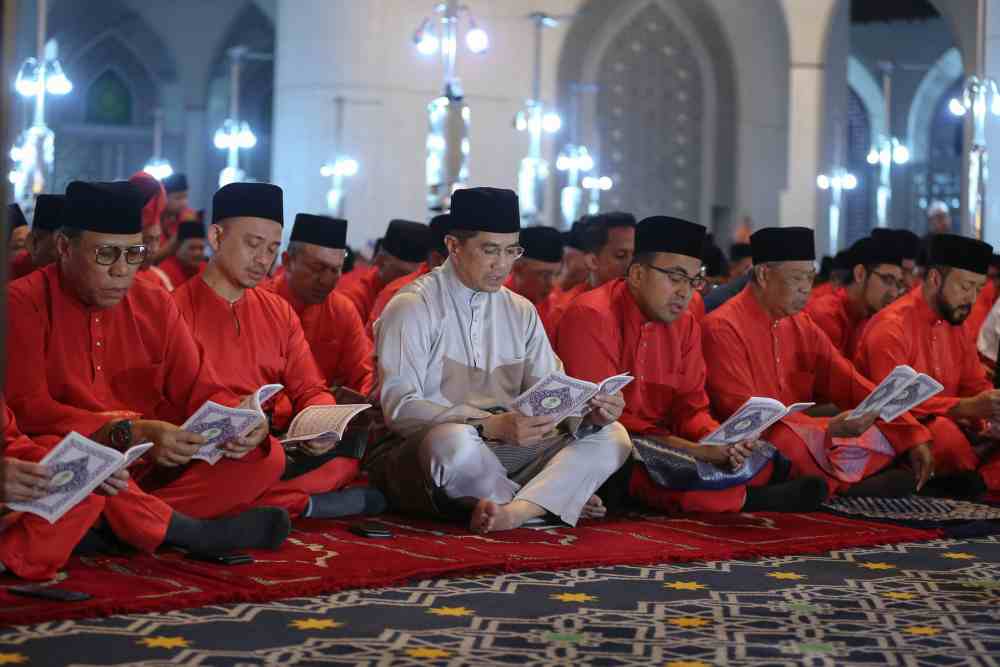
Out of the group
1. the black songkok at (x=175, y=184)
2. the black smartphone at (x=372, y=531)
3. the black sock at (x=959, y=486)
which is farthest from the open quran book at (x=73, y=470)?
the black songkok at (x=175, y=184)

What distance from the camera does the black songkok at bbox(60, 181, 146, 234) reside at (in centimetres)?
438

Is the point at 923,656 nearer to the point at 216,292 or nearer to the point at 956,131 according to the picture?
the point at 216,292

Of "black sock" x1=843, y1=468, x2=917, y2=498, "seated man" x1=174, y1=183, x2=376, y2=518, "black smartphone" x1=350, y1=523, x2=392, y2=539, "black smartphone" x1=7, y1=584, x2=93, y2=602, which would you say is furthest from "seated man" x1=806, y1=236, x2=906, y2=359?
"black smartphone" x1=7, y1=584, x2=93, y2=602

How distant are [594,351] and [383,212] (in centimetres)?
1295

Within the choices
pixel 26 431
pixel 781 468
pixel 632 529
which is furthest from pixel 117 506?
pixel 781 468

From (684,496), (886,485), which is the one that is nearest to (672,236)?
(684,496)

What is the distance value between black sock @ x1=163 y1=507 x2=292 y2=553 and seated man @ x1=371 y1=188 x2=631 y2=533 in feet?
2.33

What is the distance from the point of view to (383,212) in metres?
18.5

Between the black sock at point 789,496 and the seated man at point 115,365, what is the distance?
1906 millimetres

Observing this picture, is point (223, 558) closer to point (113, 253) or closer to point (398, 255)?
point (113, 253)

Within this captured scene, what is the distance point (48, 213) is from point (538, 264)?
8.14 feet

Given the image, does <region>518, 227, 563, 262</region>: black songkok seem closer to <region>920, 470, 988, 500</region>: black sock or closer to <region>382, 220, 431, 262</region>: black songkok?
<region>382, 220, 431, 262</region>: black songkok

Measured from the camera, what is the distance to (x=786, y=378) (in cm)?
627

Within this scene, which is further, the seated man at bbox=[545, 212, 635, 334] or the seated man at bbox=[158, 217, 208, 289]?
the seated man at bbox=[158, 217, 208, 289]
